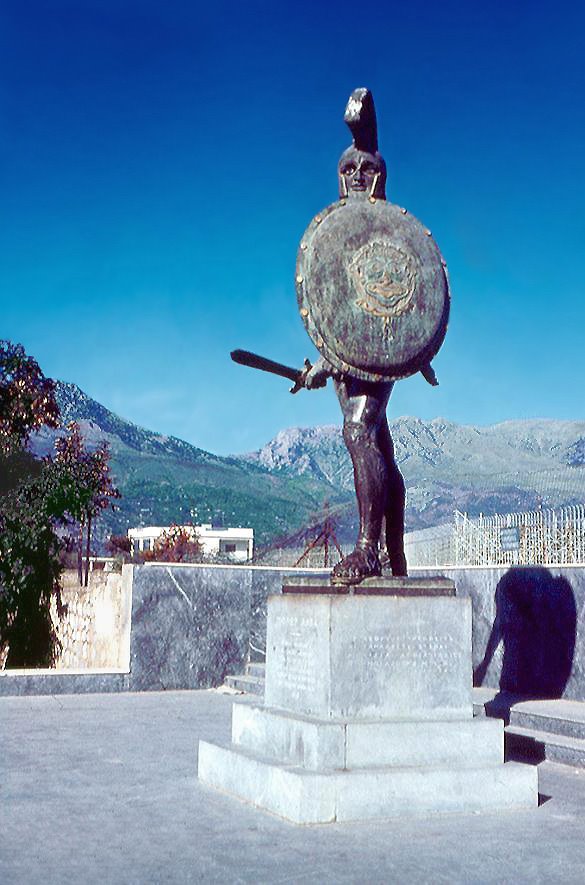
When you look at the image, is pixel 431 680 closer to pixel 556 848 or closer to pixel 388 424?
pixel 556 848

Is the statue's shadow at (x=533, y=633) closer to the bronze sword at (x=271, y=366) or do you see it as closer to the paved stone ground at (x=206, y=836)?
the paved stone ground at (x=206, y=836)

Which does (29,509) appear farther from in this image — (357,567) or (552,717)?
(357,567)

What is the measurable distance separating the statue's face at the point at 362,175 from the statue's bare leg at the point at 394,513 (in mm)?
1388

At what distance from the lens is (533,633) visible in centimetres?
804

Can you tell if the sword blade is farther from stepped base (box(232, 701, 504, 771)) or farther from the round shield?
stepped base (box(232, 701, 504, 771))

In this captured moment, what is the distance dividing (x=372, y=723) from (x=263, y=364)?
7.48 feet

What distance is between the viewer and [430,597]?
5.29m

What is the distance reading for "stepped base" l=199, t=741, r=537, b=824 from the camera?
461cm

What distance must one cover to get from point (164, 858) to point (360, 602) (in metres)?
1.70

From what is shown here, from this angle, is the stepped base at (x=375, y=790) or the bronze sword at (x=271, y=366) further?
the bronze sword at (x=271, y=366)

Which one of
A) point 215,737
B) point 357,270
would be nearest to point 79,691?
point 215,737

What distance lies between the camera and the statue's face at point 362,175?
19.2 ft

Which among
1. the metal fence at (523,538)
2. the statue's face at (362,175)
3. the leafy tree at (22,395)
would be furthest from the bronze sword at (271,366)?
the leafy tree at (22,395)

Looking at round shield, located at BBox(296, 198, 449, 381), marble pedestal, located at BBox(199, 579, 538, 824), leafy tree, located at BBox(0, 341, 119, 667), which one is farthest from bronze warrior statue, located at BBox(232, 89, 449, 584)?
leafy tree, located at BBox(0, 341, 119, 667)
